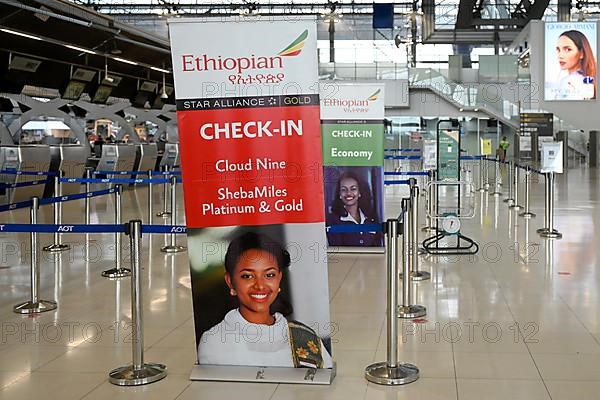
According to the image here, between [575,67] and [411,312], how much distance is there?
27.7 metres

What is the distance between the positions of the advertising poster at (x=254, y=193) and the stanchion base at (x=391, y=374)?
0.30 metres

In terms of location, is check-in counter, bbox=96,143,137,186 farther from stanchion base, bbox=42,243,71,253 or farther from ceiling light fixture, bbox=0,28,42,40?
stanchion base, bbox=42,243,71,253

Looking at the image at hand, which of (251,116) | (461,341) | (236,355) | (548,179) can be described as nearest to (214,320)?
(236,355)

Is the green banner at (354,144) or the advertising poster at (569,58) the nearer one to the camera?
the green banner at (354,144)

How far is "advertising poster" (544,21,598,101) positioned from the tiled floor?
2267 centimetres

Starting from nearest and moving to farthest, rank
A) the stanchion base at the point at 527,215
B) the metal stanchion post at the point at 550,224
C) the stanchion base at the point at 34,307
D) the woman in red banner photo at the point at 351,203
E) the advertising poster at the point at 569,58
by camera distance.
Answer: the stanchion base at the point at 34,307 < the woman in red banner photo at the point at 351,203 < the metal stanchion post at the point at 550,224 < the stanchion base at the point at 527,215 < the advertising poster at the point at 569,58

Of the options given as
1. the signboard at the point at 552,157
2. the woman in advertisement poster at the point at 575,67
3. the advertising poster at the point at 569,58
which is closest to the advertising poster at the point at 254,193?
the signboard at the point at 552,157

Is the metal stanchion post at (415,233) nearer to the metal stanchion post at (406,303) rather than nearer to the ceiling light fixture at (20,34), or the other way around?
the metal stanchion post at (406,303)

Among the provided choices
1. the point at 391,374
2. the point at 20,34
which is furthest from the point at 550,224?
the point at 20,34

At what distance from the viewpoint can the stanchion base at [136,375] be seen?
500 centimetres

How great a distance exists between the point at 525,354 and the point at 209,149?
8.30ft

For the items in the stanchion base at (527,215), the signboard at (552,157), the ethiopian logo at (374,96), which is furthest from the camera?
the signboard at (552,157)

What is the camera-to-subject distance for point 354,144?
386 inches

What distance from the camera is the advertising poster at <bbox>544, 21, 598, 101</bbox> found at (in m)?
31.9
